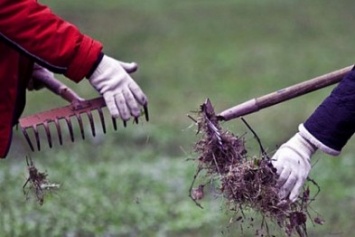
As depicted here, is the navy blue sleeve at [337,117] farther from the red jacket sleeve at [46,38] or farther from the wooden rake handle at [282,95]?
the red jacket sleeve at [46,38]

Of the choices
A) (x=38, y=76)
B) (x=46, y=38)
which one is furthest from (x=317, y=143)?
(x=38, y=76)

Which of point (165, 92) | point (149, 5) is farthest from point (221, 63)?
point (149, 5)

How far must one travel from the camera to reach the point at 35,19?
5883 millimetres

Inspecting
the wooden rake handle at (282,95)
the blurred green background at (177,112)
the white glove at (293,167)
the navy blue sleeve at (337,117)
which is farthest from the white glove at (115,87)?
the navy blue sleeve at (337,117)

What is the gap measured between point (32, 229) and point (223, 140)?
109 inches

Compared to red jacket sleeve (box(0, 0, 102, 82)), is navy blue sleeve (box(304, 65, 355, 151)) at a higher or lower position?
lower

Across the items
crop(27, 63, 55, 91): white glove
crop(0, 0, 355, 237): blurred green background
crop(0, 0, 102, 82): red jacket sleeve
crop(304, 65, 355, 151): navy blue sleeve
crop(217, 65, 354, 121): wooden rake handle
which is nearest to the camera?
crop(304, 65, 355, 151): navy blue sleeve

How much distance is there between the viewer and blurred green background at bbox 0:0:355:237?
8.77 meters

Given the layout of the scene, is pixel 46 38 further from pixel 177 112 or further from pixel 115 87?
pixel 177 112

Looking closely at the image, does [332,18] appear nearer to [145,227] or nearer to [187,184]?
[187,184]

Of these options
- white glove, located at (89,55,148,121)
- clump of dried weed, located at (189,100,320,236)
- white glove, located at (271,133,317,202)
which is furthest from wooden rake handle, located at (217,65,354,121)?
white glove, located at (89,55,148,121)

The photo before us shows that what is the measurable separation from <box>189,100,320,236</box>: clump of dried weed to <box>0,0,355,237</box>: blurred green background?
0.73 feet

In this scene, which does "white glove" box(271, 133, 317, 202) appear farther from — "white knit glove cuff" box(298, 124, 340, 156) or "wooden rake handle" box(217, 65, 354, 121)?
"wooden rake handle" box(217, 65, 354, 121)

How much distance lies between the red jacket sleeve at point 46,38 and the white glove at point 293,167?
1.01 m
